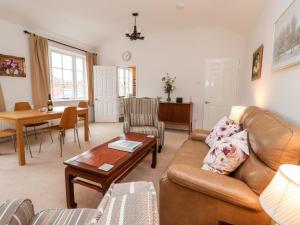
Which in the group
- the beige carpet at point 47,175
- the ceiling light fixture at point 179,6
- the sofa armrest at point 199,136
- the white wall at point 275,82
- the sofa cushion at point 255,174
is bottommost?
the beige carpet at point 47,175

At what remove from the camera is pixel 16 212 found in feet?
2.48

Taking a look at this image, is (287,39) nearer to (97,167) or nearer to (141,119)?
(97,167)

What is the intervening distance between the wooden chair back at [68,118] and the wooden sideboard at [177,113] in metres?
2.32

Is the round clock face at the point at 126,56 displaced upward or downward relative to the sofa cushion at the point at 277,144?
upward

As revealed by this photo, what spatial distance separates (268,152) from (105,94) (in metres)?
5.18

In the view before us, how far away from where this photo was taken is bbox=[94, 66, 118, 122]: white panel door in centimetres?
560

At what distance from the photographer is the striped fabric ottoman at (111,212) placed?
52cm

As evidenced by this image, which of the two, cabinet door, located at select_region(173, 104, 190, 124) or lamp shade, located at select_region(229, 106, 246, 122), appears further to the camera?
cabinet door, located at select_region(173, 104, 190, 124)

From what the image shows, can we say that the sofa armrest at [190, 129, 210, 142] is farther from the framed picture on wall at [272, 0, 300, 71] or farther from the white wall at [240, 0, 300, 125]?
the framed picture on wall at [272, 0, 300, 71]

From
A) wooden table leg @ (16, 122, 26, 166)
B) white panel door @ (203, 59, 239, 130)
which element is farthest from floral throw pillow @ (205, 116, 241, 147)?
wooden table leg @ (16, 122, 26, 166)

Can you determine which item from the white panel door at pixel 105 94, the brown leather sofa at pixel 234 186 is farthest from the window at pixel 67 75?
the brown leather sofa at pixel 234 186

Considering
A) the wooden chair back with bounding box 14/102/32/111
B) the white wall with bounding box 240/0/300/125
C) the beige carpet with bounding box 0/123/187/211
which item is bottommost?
the beige carpet with bounding box 0/123/187/211

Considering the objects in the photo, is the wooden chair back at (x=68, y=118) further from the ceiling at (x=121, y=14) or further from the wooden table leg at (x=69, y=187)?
the ceiling at (x=121, y=14)

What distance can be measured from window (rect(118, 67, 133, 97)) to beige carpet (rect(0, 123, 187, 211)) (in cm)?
282
